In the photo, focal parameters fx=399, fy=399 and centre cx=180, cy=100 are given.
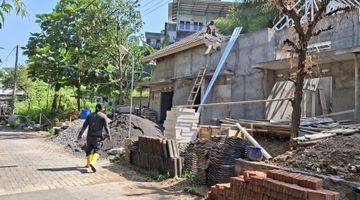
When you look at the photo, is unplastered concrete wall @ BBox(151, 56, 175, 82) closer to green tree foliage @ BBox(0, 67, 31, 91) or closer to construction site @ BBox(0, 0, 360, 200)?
construction site @ BBox(0, 0, 360, 200)

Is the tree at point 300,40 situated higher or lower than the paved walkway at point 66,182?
higher

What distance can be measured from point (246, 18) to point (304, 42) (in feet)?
90.3

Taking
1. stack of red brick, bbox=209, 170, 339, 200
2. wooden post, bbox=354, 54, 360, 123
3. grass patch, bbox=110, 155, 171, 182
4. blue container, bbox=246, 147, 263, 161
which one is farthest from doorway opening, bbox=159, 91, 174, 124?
stack of red brick, bbox=209, 170, 339, 200

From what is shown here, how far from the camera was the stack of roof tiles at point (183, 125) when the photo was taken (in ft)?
45.0

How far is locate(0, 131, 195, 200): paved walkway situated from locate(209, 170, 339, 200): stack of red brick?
167 cm

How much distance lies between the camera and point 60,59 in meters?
30.3

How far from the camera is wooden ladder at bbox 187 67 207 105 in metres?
19.5

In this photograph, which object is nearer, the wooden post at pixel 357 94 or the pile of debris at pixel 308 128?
the pile of debris at pixel 308 128

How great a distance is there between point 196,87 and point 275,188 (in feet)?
46.5

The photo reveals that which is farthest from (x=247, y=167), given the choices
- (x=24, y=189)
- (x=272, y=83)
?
(x=272, y=83)

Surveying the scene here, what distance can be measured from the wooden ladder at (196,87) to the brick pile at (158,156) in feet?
26.2

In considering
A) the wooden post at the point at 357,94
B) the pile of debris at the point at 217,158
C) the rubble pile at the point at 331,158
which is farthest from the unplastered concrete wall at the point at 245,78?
the rubble pile at the point at 331,158

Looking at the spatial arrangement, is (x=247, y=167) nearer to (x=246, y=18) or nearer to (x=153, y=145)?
(x=153, y=145)

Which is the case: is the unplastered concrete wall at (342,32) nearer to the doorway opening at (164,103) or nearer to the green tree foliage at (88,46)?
the doorway opening at (164,103)
